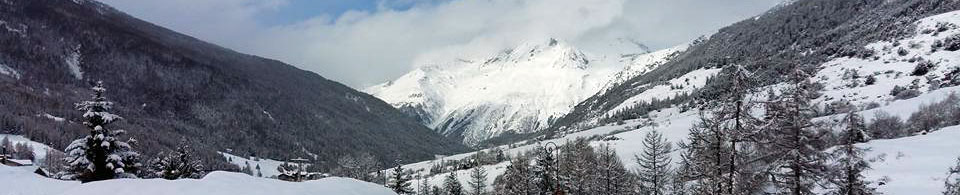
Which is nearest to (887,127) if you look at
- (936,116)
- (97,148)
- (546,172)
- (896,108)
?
(936,116)

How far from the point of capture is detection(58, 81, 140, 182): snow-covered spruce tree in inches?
1314

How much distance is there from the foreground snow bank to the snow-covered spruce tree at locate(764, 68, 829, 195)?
1427 cm

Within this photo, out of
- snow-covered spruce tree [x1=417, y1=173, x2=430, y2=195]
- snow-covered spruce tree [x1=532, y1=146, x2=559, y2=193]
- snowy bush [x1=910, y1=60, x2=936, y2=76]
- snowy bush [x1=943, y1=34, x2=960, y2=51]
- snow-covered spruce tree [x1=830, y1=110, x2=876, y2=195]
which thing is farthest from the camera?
snowy bush [x1=943, y1=34, x2=960, y2=51]

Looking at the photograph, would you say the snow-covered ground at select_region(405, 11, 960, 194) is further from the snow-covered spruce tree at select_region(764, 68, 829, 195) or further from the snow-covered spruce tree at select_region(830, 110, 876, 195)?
the snow-covered spruce tree at select_region(764, 68, 829, 195)

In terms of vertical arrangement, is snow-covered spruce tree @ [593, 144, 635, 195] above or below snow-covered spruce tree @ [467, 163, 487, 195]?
above

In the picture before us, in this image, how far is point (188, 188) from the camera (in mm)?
18344

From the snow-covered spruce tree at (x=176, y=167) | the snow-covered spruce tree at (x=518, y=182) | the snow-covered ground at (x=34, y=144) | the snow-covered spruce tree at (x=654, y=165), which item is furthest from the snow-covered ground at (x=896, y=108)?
the snow-covered ground at (x=34, y=144)

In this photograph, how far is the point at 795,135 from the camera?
23719 millimetres

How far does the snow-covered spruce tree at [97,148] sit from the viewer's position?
33.4 metres

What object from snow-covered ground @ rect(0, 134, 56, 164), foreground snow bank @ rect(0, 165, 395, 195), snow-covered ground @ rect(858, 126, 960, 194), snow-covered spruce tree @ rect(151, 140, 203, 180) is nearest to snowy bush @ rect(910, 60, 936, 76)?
snow-covered ground @ rect(858, 126, 960, 194)

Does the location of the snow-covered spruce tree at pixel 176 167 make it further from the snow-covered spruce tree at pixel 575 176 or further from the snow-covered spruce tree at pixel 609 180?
the snow-covered spruce tree at pixel 609 180

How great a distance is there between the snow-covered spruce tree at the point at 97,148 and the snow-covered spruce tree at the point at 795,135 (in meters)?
28.9

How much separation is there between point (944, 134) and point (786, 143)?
4544 cm

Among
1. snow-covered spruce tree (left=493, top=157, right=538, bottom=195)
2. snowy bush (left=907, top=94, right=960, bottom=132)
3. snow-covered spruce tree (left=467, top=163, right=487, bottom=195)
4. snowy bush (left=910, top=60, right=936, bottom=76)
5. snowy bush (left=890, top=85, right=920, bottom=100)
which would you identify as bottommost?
snow-covered spruce tree (left=467, top=163, right=487, bottom=195)
